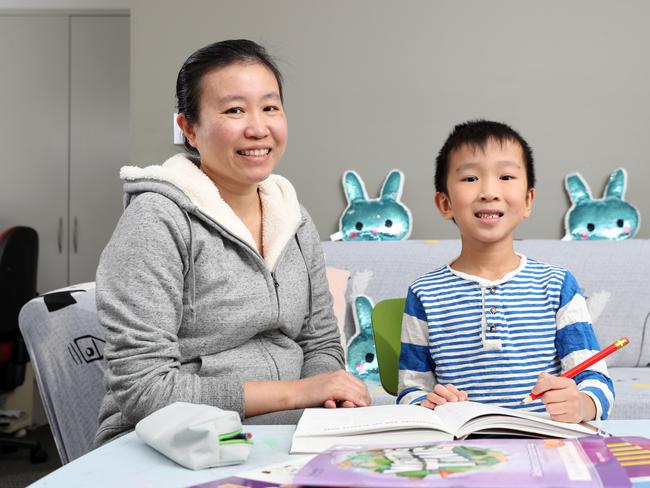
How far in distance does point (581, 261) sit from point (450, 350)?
1385 mm

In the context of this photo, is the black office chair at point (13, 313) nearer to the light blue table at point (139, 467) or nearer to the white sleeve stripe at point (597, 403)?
the light blue table at point (139, 467)

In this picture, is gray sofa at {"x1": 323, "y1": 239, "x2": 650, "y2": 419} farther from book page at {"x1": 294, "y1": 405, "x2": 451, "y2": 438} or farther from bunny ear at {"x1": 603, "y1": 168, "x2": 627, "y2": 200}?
book page at {"x1": 294, "y1": 405, "x2": 451, "y2": 438}

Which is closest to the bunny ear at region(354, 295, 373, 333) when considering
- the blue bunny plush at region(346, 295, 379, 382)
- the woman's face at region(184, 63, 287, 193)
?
the blue bunny plush at region(346, 295, 379, 382)

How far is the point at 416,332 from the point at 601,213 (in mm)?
1920

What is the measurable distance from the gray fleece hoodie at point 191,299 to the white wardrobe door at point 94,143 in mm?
3160

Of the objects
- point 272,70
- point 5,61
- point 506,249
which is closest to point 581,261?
point 506,249

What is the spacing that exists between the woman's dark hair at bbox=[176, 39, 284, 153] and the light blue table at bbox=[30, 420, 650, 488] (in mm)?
601

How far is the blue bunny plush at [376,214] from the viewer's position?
3000 millimetres

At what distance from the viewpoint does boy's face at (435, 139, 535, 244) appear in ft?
3.95

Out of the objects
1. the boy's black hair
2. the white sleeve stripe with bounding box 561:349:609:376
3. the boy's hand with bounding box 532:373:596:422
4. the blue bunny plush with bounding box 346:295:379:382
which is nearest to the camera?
the boy's hand with bounding box 532:373:596:422

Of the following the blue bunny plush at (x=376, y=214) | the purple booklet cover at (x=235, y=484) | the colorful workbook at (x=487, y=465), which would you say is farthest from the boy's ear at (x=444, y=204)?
the blue bunny plush at (x=376, y=214)

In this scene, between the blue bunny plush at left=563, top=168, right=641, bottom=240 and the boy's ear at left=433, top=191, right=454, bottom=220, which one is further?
the blue bunny plush at left=563, top=168, right=641, bottom=240

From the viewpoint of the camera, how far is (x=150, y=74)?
318 centimetres

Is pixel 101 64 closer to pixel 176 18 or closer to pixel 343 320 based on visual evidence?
pixel 176 18
